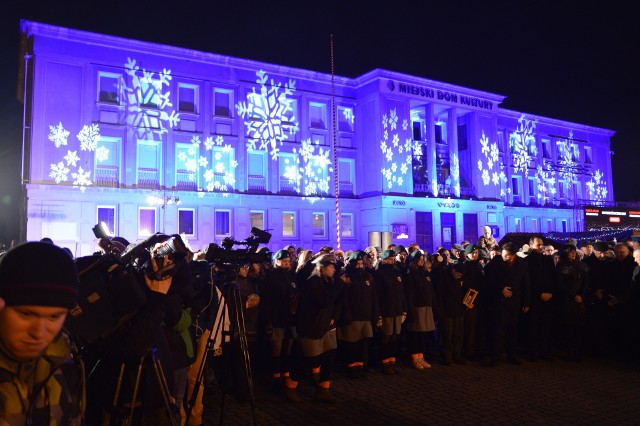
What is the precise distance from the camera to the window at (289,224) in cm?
3378

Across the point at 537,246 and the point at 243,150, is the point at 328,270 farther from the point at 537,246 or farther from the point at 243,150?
the point at 243,150

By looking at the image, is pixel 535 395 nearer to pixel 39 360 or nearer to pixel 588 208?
pixel 39 360

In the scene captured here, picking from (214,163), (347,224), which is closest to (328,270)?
(214,163)

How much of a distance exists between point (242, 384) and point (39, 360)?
584 cm

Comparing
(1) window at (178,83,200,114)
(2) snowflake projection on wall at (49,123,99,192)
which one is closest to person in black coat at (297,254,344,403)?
(2) snowflake projection on wall at (49,123,99,192)

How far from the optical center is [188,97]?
3161 centimetres

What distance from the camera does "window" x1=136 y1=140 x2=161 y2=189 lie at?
29.4 metres

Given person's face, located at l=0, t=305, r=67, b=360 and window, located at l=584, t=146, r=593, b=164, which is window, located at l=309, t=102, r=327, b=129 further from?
person's face, located at l=0, t=305, r=67, b=360

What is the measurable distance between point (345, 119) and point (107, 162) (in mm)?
17905

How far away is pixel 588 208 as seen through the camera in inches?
1124

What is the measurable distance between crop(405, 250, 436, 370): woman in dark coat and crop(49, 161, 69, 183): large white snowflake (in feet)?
77.6

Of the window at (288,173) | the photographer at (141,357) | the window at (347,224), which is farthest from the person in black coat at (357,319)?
the window at (347,224)

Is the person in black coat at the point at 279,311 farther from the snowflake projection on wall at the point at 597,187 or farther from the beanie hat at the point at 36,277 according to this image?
the snowflake projection on wall at the point at 597,187

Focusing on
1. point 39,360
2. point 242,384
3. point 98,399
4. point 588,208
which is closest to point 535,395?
point 242,384
